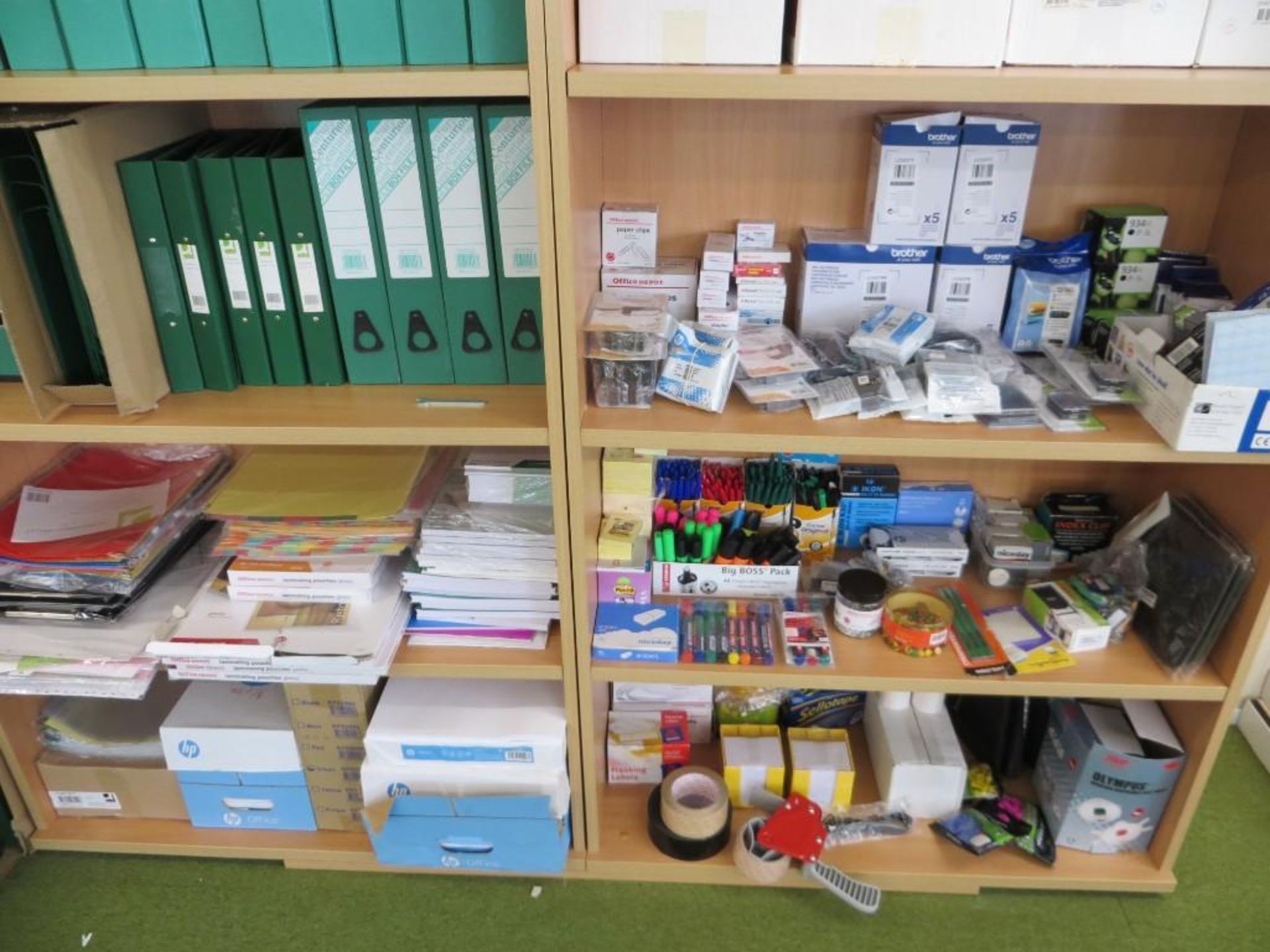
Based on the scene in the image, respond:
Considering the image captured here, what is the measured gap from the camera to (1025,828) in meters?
1.59

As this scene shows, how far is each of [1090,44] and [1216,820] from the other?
1.40m

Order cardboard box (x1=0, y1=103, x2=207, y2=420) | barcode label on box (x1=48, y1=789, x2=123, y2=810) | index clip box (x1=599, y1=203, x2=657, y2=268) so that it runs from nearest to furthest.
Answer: cardboard box (x1=0, y1=103, x2=207, y2=420)
index clip box (x1=599, y1=203, x2=657, y2=268)
barcode label on box (x1=48, y1=789, x2=123, y2=810)

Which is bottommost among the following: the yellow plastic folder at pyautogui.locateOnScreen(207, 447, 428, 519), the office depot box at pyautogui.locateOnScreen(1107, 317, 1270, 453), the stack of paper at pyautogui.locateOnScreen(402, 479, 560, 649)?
the stack of paper at pyautogui.locateOnScreen(402, 479, 560, 649)

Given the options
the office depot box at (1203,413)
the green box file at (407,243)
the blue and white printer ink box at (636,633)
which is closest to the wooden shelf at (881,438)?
the office depot box at (1203,413)

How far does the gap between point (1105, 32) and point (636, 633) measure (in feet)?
3.24

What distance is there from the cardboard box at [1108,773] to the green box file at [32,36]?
1.70 metres

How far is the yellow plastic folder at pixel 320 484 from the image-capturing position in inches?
55.0

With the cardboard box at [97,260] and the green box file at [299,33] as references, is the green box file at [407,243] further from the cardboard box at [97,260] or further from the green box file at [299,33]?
the cardboard box at [97,260]

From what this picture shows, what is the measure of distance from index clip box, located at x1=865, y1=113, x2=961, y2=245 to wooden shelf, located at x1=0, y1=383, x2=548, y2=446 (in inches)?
21.3

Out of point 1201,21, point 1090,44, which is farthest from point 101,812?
point 1201,21

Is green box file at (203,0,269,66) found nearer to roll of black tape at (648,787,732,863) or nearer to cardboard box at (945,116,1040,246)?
cardboard box at (945,116,1040,246)

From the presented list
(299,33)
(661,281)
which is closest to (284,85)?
(299,33)

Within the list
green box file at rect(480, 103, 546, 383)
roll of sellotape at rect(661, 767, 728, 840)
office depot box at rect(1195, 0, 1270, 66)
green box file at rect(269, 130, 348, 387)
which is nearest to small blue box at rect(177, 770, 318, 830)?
roll of sellotape at rect(661, 767, 728, 840)

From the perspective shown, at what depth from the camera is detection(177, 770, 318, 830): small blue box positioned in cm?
159
